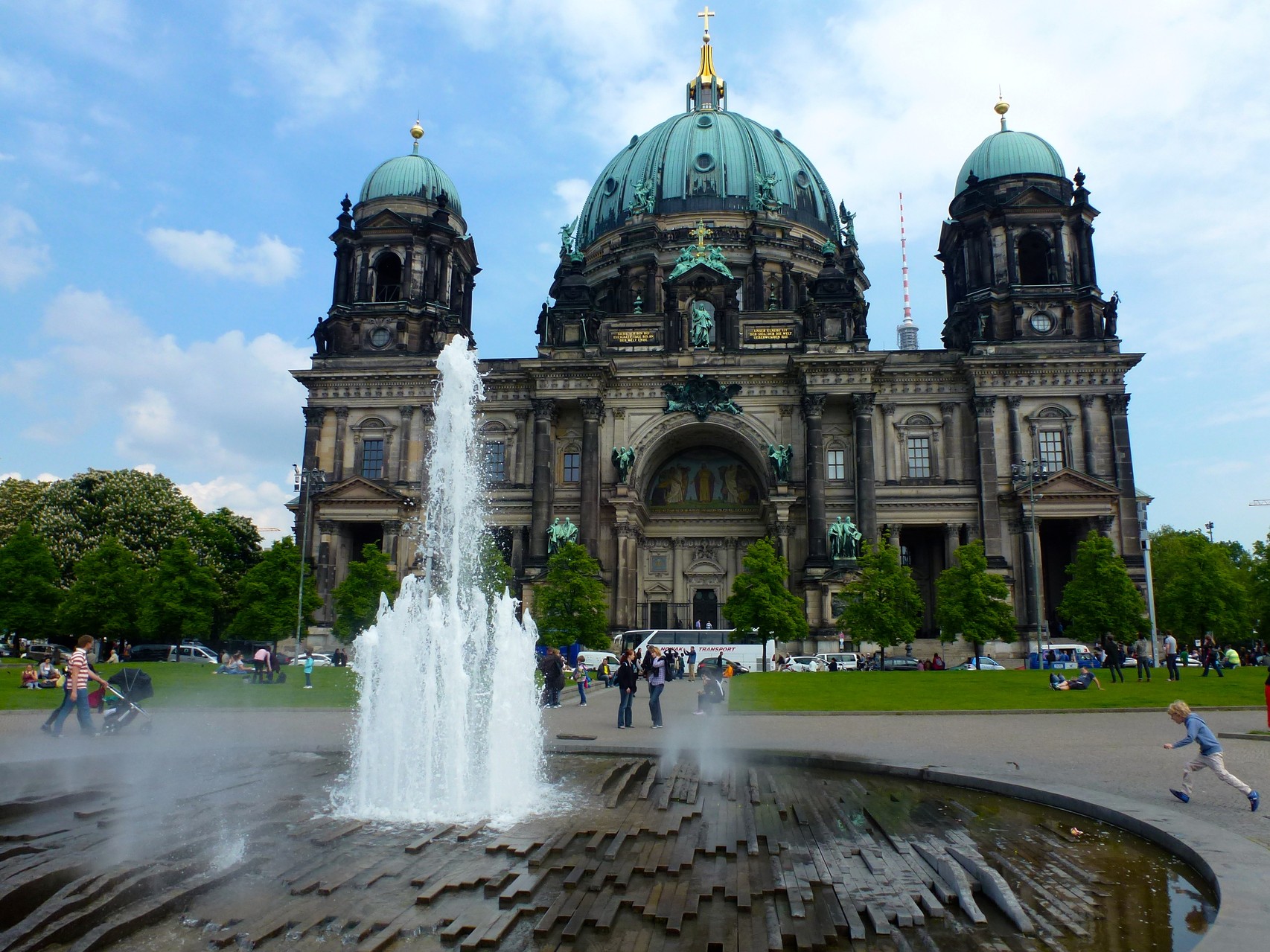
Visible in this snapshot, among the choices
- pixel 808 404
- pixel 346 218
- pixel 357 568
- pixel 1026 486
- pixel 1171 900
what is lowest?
pixel 1171 900

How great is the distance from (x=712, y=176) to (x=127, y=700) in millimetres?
54703

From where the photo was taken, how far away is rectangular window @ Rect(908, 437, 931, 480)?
50656 millimetres

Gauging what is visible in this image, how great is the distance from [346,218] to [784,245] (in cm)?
2720

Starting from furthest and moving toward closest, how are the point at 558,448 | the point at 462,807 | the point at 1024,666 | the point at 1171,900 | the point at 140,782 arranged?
the point at 558,448 < the point at 1024,666 < the point at 140,782 < the point at 462,807 < the point at 1171,900

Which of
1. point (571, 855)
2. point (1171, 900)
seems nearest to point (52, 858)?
point (571, 855)

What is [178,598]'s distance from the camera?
1964 inches

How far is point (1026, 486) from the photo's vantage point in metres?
48.1

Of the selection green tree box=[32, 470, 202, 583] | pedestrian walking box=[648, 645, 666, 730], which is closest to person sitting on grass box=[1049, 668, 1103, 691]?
pedestrian walking box=[648, 645, 666, 730]

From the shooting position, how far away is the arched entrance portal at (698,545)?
179 ft

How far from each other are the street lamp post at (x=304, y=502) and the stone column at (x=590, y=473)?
1425cm

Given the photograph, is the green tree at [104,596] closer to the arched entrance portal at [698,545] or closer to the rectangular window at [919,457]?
the arched entrance portal at [698,545]

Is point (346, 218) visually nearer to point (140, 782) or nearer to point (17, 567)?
point (17, 567)

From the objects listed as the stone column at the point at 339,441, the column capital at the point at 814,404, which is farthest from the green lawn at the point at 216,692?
the column capital at the point at 814,404

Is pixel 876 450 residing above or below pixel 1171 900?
above
